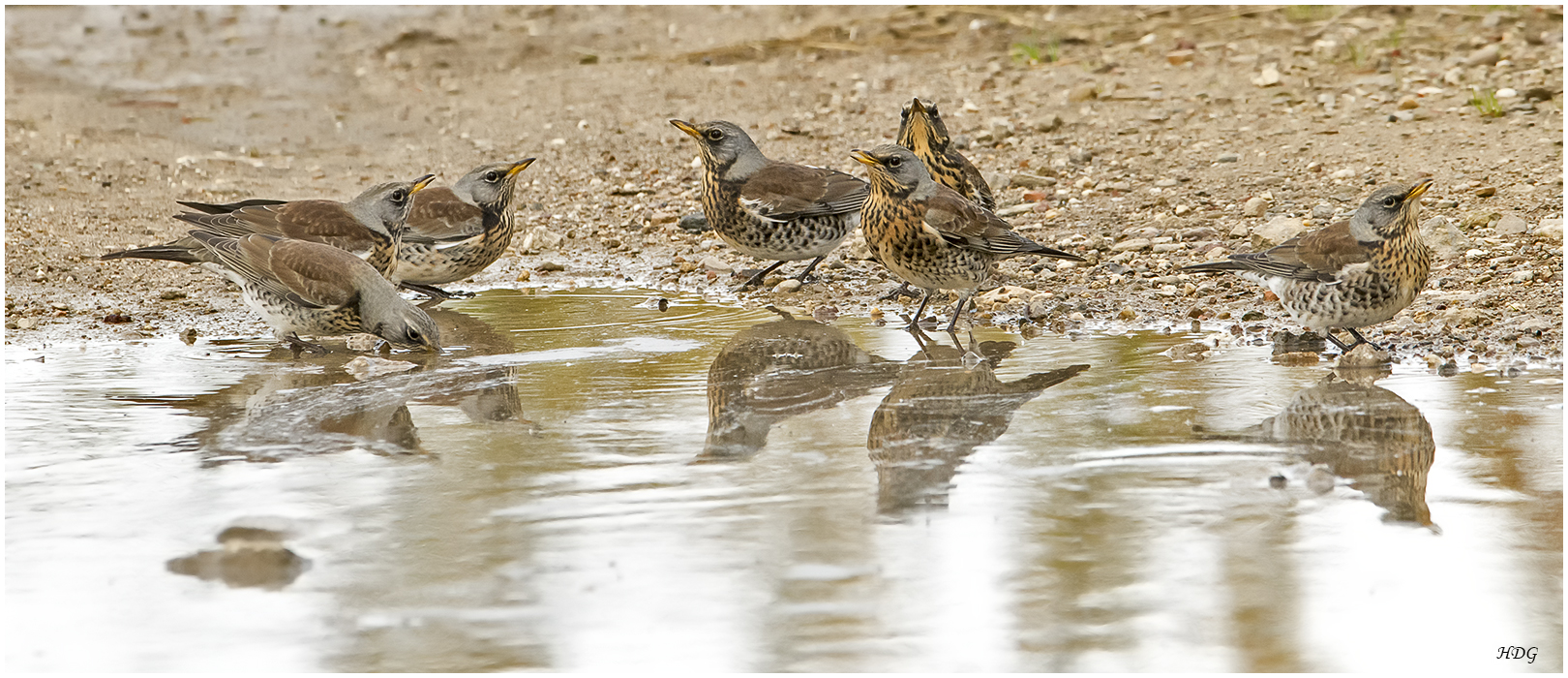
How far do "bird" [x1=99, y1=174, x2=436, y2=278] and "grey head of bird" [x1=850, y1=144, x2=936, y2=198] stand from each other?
2.22 m

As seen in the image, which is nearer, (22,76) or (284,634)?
(284,634)

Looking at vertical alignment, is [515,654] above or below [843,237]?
below

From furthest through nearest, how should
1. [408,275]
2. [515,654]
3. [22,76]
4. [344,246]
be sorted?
[22,76] → [408,275] → [344,246] → [515,654]

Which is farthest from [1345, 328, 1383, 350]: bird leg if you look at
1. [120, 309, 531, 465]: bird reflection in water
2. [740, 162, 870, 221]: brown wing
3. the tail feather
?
the tail feather

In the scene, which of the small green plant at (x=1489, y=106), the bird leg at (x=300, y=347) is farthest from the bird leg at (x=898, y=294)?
the small green plant at (x=1489, y=106)

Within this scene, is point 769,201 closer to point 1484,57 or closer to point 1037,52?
point 1037,52

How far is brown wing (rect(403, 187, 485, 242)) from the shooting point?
7.73 metres

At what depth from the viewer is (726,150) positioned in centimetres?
818

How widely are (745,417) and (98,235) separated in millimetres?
5632

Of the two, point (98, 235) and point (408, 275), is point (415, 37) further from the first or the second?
point (408, 275)

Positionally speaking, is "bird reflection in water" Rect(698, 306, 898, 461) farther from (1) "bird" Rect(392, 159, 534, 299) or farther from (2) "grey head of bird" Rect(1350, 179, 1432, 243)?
(2) "grey head of bird" Rect(1350, 179, 1432, 243)

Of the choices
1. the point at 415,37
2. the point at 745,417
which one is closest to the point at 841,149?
the point at 745,417

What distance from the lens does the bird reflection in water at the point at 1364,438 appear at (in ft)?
13.6

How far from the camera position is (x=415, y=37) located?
16.0 metres
